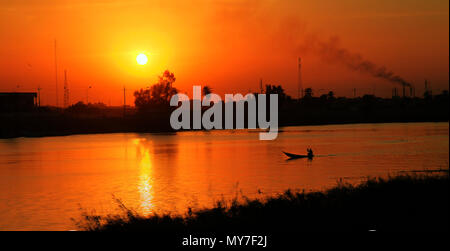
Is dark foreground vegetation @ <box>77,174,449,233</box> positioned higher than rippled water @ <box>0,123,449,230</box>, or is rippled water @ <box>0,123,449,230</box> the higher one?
dark foreground vegetation @ <box>77,174,449,233</box>

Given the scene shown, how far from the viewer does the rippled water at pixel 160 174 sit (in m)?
36.2

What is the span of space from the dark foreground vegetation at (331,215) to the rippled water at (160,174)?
23.5 ft

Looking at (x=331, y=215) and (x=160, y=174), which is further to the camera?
(x=160, y=174)

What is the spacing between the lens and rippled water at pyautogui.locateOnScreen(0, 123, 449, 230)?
36.2 metres

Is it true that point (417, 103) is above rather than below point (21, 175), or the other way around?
above

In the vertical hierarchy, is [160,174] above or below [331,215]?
below

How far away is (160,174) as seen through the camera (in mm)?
56375

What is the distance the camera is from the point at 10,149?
→ 297 ft

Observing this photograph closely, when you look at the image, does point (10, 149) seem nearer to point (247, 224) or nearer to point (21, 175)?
point (21, 175)

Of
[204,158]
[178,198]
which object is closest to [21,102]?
[204,158]

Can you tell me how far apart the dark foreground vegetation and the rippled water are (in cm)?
716

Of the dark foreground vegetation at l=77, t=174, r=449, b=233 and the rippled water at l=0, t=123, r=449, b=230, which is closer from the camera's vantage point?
the dark foreground vegetation at l=77, t=174, r=449, b=233

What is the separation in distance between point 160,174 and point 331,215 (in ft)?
127
